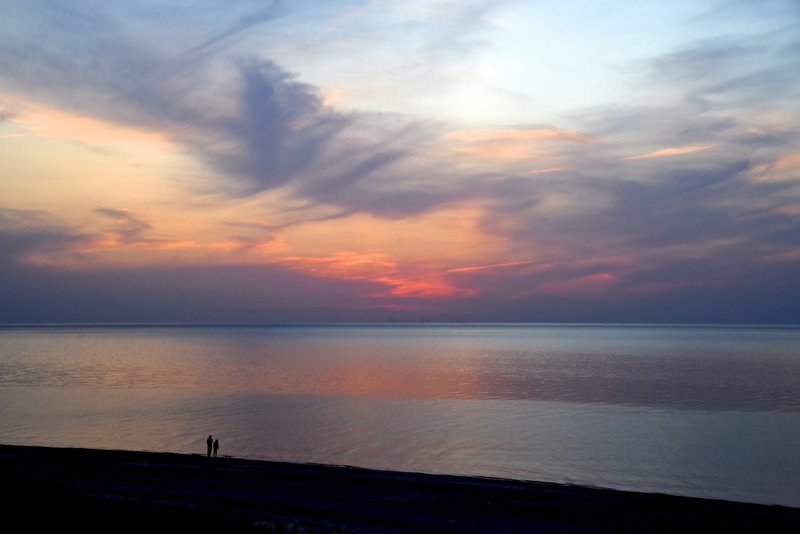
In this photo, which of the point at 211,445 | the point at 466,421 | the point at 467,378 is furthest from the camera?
the point at 467,378

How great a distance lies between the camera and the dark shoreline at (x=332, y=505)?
1533 centimetres

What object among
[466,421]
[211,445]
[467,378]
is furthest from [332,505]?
[467,378]

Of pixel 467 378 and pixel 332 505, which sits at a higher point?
pixel 332 505

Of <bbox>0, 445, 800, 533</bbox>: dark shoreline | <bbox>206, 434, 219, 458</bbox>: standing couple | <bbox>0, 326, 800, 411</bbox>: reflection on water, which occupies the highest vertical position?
<bbox>0, 445, 800, 533</bbox>: dark shoreline

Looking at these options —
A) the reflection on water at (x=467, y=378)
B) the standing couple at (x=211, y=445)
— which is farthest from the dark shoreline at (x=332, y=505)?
the reflection on water at (x=467, y=378)

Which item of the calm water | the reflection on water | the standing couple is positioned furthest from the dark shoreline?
the reflection on water

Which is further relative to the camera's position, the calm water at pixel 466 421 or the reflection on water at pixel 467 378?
the reflection on water at pixel 467 378

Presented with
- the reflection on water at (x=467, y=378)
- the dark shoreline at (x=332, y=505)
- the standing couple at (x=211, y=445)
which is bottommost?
the reflection on water at (x=467, y=378)

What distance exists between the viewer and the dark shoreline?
15.3 metres

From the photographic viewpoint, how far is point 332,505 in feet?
54.9

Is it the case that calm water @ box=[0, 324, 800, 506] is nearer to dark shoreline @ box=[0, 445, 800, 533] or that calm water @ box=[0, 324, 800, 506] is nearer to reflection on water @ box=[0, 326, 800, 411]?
reflection on water @ box=[0, 326, 800, 411]

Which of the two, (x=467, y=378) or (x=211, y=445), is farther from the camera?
(x=467, y=378)

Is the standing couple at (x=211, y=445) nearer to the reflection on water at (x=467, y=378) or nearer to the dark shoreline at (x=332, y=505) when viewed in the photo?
the dark shoreline at (x=332, y=505)

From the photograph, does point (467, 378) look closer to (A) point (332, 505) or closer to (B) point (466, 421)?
(B) point (466, 421)
